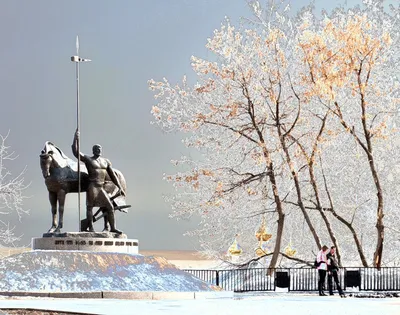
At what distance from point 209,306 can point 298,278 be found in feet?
51.6

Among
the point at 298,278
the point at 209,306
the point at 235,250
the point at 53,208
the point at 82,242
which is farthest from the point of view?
the point at 235,250

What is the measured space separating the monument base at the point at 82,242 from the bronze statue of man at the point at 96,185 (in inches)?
27.3

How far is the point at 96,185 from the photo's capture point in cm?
2717

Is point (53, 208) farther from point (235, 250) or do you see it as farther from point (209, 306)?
point (235, 250)

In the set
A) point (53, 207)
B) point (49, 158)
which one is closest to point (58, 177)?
point (49, 158)

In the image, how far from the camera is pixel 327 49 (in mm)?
36406

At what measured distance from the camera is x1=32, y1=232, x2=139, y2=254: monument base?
26094 mm

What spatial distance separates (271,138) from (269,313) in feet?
68.1

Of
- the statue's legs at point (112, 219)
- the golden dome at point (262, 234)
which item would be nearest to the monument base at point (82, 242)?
the statue's legs at point (112, 219)

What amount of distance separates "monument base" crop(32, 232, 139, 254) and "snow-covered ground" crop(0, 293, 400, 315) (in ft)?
9.98

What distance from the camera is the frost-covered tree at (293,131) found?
3584 centimetres

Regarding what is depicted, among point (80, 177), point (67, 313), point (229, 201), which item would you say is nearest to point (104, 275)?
point (80, 177)

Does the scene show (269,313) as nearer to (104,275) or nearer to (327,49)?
(104,275)

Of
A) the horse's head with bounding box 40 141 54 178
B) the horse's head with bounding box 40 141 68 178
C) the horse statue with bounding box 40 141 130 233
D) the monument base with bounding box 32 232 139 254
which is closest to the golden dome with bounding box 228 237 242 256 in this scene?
the horse statue with bounding box 40 141 130 233
